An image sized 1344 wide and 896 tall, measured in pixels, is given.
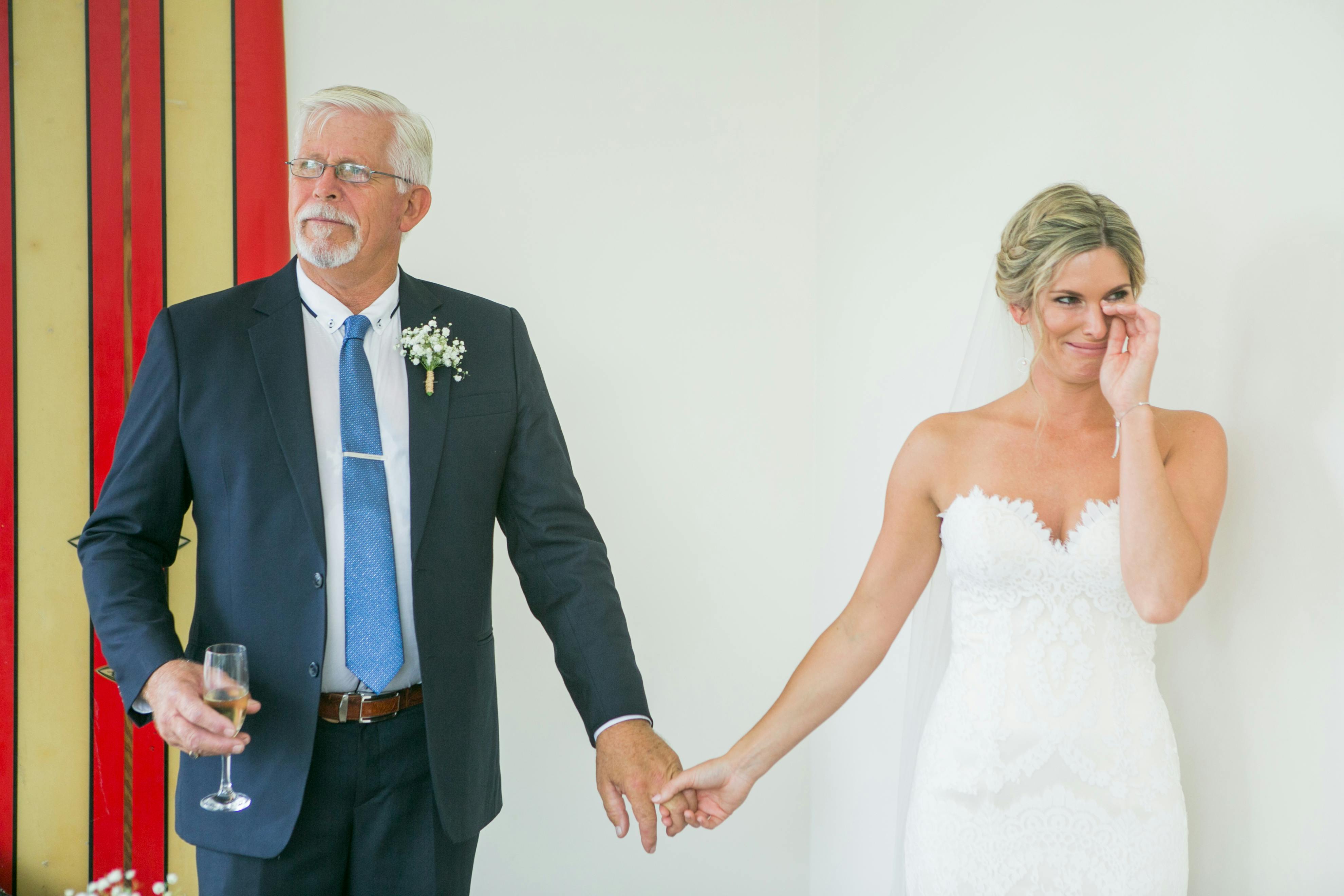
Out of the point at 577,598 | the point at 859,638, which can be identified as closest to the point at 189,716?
the point at 577,598

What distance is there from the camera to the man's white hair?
1.96m

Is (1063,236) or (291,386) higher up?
(1063,236)

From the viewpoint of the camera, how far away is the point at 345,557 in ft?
5.84

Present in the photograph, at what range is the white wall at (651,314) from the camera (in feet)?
9.77

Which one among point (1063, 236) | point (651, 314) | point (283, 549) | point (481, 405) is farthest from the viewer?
point (651, 314)

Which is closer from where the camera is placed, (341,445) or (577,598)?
(341,445)

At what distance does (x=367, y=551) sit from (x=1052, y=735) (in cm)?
126

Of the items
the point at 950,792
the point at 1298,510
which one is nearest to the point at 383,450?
the point at 950,792

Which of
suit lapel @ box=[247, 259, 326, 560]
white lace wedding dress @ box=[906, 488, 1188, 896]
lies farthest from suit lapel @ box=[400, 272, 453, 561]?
white lace wedding dress @ box=[906, 488, 1188, 896]

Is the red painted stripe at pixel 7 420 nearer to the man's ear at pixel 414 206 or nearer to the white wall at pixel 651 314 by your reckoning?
the white wall at pixel 651 314

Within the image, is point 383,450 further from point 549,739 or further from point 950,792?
point 549,739

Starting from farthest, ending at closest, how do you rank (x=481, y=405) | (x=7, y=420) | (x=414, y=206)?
1. (x=7, y=420)
2. (x=414, y=206)
3. (x=481, y=405)

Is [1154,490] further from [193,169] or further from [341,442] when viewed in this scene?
[193,169]

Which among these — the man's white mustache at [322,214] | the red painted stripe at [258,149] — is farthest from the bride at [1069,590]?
the red painted stripe at [258,149]
